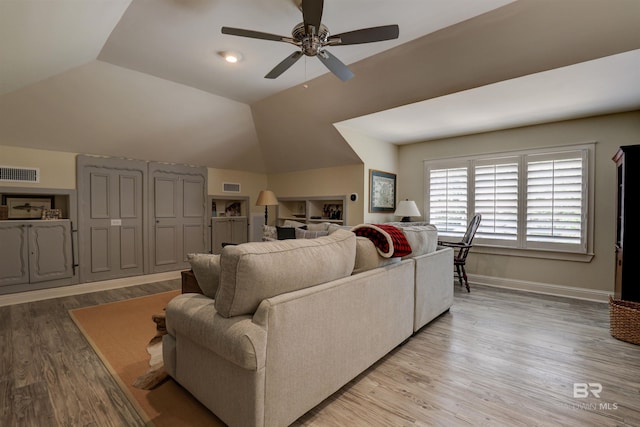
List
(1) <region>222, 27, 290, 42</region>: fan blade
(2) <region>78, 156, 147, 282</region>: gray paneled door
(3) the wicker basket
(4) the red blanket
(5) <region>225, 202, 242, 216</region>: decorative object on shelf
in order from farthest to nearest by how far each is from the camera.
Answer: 1. (5) <region>225, 202, 242, 216</region>: decorative object on shelf
2. (2) <region>78, 156, 147, 282</region>: gray paneled door
3. (3) the wicker basket
4. (4) the red blanket
5. (1) <region>222, 27, 290, 42</region>: fan blade

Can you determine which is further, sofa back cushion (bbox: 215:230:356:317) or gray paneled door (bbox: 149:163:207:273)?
gray paneled door (bbox: 149:163:207:273)

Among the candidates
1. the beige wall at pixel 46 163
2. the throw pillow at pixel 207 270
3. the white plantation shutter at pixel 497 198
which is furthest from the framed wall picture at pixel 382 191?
the beige wall at pixel 46 163

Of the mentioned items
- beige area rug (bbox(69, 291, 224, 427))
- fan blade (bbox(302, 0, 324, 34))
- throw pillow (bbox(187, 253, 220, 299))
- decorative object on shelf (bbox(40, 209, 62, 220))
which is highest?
fan blade (bbox(302, 0, 324, 34))

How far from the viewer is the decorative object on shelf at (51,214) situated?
4.14m

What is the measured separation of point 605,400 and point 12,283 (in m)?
6.10

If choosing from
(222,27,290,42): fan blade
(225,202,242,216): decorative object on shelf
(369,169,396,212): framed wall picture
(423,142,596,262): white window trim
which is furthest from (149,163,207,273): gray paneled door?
(423,142,596,262): white window trim

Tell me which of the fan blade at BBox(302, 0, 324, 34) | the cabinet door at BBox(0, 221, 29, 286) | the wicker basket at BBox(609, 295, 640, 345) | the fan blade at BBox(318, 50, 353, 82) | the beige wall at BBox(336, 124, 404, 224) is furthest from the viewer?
the beige wall at BBox(336, 124, 404, 224)

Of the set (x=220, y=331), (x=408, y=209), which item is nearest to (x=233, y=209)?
(x=408, y=209)

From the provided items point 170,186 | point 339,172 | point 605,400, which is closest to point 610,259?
point 605,400

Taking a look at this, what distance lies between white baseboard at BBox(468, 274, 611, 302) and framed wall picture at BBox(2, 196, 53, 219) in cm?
672

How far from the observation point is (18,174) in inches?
152

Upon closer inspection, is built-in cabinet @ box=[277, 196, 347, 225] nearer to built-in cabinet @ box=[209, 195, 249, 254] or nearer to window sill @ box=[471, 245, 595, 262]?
built-in cabinet @ box=[209, 195, 249, 254]

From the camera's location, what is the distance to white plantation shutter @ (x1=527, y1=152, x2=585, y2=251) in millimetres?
3977

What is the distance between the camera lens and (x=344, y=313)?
1833 mm
